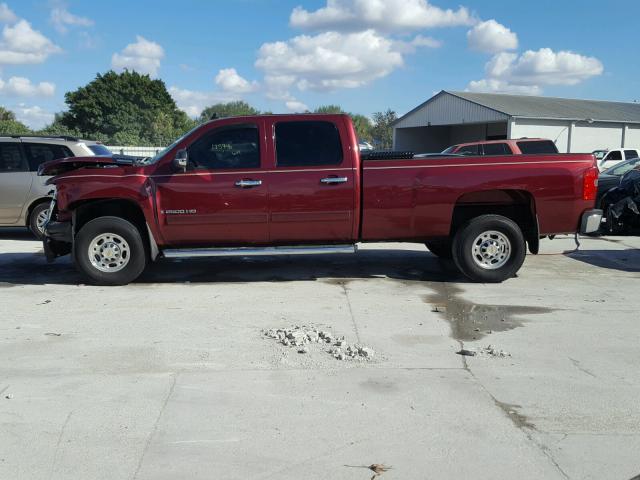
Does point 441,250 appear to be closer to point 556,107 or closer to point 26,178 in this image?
point 26,178

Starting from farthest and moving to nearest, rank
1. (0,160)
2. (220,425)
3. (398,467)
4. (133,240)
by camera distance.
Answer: (0,160), (133,240), (220,425), (398,467)

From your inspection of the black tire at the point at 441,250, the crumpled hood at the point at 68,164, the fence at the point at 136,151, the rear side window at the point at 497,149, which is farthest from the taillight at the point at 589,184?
the fence at the point at 136,151

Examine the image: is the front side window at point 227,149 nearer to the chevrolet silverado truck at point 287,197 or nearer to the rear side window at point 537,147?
the chevrolet silverado truck at point 287,197

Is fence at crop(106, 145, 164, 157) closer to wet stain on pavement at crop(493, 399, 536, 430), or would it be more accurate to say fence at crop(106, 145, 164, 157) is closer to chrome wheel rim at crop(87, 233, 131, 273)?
chrome wheel rim at crop(87, 233, 131, 273)

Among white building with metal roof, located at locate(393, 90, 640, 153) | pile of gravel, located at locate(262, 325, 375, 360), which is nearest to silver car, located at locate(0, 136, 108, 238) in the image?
pile of gravel, located at locate(262, 325, 375, 360)

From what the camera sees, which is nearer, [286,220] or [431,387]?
[431,387]

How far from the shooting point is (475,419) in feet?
12.5

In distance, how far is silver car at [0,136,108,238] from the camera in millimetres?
10664

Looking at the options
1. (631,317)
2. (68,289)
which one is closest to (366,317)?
(631,317)

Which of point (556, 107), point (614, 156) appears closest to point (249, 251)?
point (614, 156)

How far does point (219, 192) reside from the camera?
23.4ft

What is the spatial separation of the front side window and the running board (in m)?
1.04

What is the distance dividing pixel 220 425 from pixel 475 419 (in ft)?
5.46

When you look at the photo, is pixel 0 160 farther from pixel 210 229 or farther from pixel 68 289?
pixel 210 229
